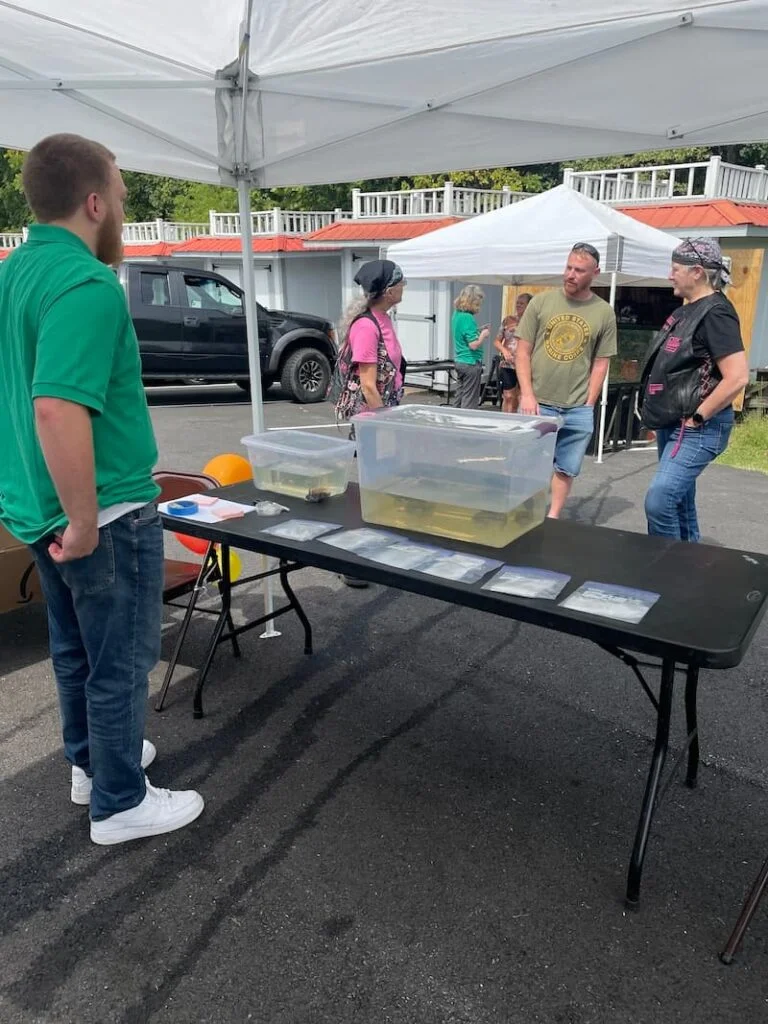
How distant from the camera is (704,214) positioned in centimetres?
1119

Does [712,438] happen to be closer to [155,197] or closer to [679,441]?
[679,441]

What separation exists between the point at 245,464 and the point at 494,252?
471 cm

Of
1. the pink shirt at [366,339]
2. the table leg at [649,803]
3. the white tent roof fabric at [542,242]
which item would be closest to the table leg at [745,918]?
the table leg at [649,803]

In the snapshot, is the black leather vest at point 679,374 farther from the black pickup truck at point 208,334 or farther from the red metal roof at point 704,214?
the red metal roof at point 704,214

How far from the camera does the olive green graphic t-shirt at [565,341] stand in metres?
4.34

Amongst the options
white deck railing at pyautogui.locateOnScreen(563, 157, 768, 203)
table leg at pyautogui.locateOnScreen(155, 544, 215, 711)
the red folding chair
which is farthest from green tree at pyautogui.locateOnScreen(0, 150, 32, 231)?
table leg at pyautogui.locateOnScreen(155, 544, 215, 711)

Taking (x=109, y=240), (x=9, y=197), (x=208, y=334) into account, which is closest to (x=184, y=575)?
(x=109, y=240)

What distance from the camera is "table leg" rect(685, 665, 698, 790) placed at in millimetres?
2422

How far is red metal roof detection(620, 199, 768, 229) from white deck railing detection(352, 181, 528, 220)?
368 centimetres

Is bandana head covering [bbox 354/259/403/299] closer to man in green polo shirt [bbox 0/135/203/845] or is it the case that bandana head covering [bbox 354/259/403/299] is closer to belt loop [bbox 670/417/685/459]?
belt loop [bbox 670/417/685/459]

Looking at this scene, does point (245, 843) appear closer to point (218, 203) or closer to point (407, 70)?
point (407, 70)

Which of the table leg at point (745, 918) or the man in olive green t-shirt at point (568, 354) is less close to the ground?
the man in olive green t-shirt at point (568, 354)

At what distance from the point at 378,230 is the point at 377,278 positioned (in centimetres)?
1215

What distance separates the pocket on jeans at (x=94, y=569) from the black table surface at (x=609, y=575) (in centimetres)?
63
